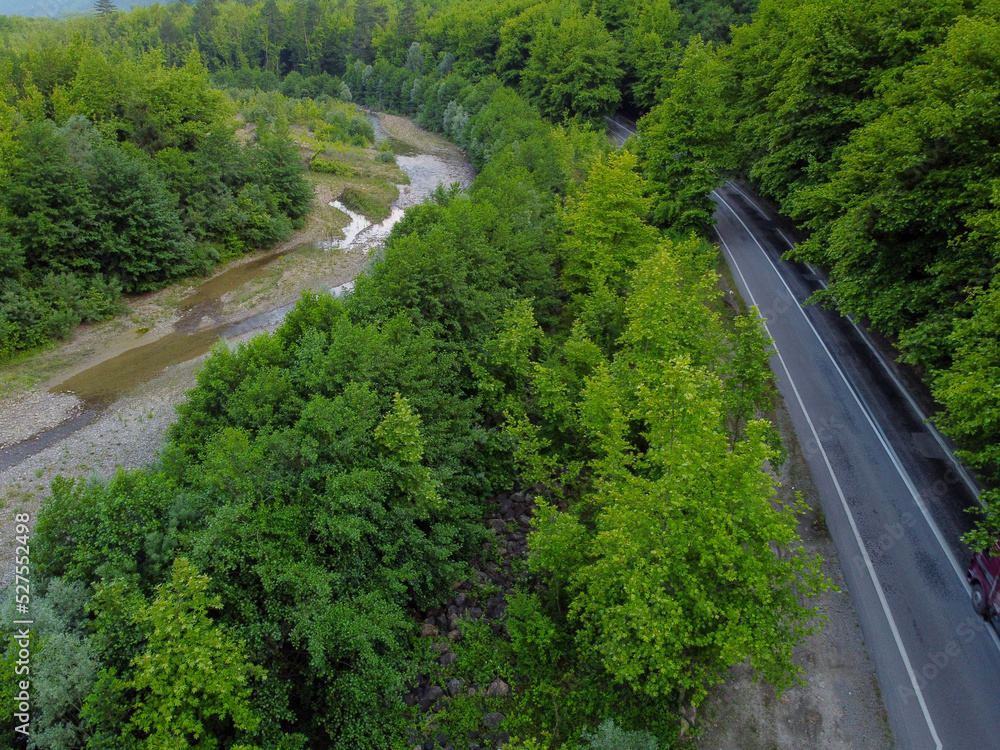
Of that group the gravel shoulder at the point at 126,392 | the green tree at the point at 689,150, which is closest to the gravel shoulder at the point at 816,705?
the gravel shoulder at the point at 126,392

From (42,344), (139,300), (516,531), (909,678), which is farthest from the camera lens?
(139,300)

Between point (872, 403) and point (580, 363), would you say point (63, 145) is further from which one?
point (872, 403)

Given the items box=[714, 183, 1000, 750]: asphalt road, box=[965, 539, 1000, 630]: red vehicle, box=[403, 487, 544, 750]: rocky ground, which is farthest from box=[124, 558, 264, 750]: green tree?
box=[965, 539, 1000, 630]: red vehicle

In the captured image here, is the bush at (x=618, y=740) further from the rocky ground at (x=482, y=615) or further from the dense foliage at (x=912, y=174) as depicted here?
the dense foliage at (x=912, y=174)

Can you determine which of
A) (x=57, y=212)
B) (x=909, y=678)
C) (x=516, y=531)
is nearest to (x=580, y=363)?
(x=516, y=531)

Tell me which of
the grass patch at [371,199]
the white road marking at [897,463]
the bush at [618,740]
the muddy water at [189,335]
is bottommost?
the muddy water at [189,335]

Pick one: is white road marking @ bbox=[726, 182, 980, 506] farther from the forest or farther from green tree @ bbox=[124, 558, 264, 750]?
green tree @ bbox=[124, 558, 264, 750]
